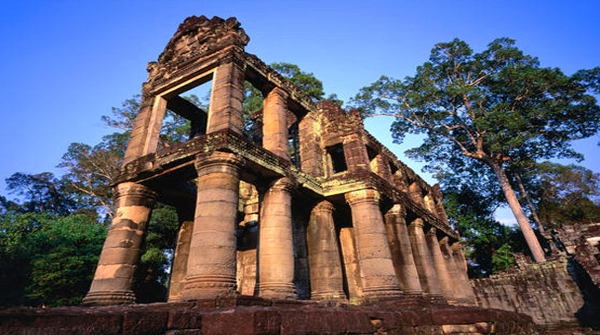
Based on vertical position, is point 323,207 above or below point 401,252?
above

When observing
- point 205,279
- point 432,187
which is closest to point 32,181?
point 205,279

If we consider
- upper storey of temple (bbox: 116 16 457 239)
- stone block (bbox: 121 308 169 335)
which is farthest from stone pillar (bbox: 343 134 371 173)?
stone block (bbox: 121 308 169 335)

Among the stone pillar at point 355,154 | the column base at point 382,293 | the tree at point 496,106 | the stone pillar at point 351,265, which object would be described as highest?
the tree at point 496,106

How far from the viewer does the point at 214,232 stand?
21.8 ft

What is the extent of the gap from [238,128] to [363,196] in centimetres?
494

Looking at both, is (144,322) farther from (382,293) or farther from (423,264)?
(423,264)

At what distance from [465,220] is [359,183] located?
2162 cm

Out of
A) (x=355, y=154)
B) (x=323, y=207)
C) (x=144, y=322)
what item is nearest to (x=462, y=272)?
(x=355, y=154)

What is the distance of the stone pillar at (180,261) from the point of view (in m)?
10.1

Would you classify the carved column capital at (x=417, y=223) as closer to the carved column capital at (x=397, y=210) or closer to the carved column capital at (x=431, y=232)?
the carved column capital at (x=431, y=232)

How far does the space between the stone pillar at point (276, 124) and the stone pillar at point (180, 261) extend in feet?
14.6

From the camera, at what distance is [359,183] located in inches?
423

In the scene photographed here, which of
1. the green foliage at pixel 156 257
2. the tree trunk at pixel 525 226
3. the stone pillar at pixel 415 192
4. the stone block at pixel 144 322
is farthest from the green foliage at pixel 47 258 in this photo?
the tree trunk at pixel 525 226

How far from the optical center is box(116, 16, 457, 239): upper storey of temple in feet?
28.1
